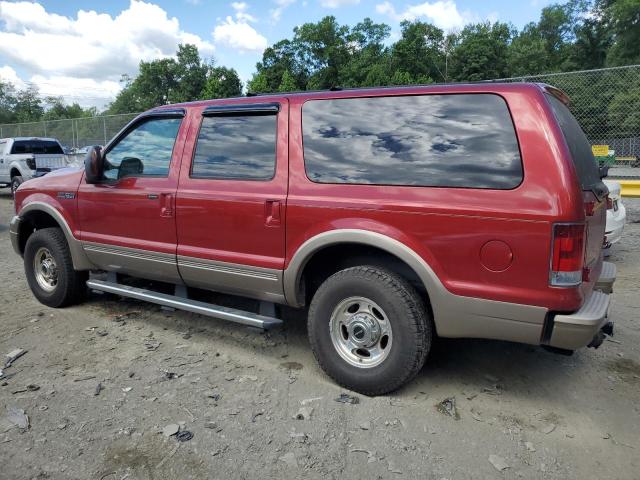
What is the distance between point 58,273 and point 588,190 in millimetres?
4598

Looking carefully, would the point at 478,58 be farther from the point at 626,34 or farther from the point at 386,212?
Answer: the point at 386,212

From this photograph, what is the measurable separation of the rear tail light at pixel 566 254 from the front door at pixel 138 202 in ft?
9.07

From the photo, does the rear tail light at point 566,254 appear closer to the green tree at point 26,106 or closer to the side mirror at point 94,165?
the side mirror at point 94,165

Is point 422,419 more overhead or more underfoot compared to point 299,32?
more underfoot

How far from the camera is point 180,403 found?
325cm

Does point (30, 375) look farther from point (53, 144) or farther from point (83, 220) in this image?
point (53, 144)

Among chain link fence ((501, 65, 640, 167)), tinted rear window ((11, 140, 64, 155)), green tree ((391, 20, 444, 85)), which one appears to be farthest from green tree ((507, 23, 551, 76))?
tinted rear window ((11, 140, 64, 155))

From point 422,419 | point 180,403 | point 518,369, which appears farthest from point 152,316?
point 518,369

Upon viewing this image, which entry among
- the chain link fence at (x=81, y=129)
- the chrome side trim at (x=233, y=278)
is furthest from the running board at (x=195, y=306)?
the chain link fence at (x=81, y=129)

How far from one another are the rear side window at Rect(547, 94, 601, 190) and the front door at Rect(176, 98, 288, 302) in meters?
1.77

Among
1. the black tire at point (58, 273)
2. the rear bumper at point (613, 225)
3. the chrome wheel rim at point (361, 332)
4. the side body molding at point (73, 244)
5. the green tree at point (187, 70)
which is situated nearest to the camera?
the chrome wheel rim at point (361, 332)

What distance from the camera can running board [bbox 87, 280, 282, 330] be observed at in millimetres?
3650

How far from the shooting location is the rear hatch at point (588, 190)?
289 cm

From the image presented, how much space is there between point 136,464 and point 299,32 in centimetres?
6172
